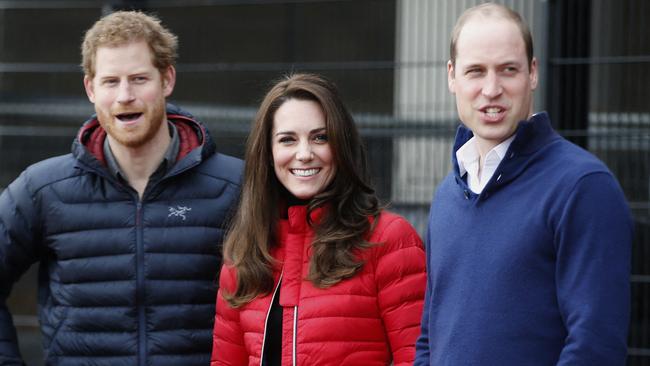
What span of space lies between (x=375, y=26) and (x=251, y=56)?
3.34ft

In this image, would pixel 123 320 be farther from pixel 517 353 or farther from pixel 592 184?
pixel 592 184

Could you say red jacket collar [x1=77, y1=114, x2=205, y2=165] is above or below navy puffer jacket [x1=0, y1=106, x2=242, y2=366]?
above

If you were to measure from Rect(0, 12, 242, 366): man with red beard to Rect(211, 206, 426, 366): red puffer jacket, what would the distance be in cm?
38

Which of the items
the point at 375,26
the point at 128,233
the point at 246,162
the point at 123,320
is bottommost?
the point at 123,320

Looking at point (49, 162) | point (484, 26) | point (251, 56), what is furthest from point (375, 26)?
point (484, 26)

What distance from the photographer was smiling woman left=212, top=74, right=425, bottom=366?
126 inches

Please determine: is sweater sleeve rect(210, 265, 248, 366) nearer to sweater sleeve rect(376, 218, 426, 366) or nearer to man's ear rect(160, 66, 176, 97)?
sweater sleeve rect(376, 218, 426, 366)

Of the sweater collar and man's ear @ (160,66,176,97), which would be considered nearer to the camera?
the sweater collar

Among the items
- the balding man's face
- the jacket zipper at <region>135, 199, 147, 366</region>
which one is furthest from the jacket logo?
the balding man's face

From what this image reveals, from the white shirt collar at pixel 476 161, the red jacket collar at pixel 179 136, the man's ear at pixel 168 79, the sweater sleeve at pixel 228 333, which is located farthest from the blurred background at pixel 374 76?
the white shirt collar at pixel 476 161

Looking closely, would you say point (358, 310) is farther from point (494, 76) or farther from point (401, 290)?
point (494, 76)

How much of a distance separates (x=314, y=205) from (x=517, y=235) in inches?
34.7

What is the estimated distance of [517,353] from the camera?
2654 mm

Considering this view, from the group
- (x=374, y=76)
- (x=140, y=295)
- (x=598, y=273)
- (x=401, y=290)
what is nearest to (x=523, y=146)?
(x=598, y=273)
